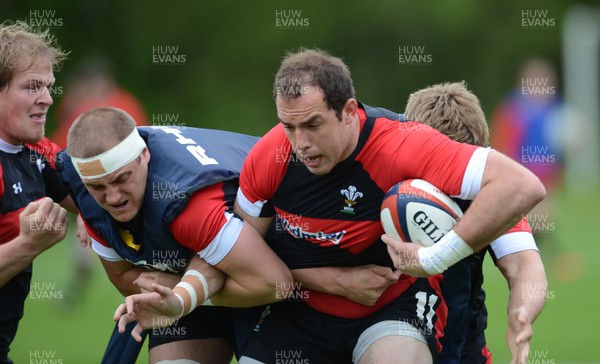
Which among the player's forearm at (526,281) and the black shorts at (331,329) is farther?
the black shorts at (331,329)

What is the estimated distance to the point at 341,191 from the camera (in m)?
5.28

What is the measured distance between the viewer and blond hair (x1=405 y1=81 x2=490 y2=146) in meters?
5.62

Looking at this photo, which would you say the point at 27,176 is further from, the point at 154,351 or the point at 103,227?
the point at 154,351

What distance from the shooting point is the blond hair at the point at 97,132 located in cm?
525

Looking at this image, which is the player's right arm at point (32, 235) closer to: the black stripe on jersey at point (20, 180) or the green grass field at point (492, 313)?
the black stripe on jersey at point (20, 180)

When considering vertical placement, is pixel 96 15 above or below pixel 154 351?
below

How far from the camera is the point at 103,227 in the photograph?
556 centimetres

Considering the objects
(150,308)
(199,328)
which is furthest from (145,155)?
(199,328)

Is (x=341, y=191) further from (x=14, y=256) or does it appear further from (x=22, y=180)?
(x=22, y=180)

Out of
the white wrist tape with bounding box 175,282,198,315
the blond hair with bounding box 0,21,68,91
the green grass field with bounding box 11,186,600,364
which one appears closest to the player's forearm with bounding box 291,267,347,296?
the white wrist tape with bounding box 175,282,198,315

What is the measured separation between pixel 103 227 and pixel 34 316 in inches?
236

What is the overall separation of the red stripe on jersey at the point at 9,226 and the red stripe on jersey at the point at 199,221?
110cm

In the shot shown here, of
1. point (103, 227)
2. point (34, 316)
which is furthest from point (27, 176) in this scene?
point (34, 316)

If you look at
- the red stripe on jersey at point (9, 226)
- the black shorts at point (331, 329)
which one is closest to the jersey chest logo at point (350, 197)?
the black shorts at point (331, 329)
